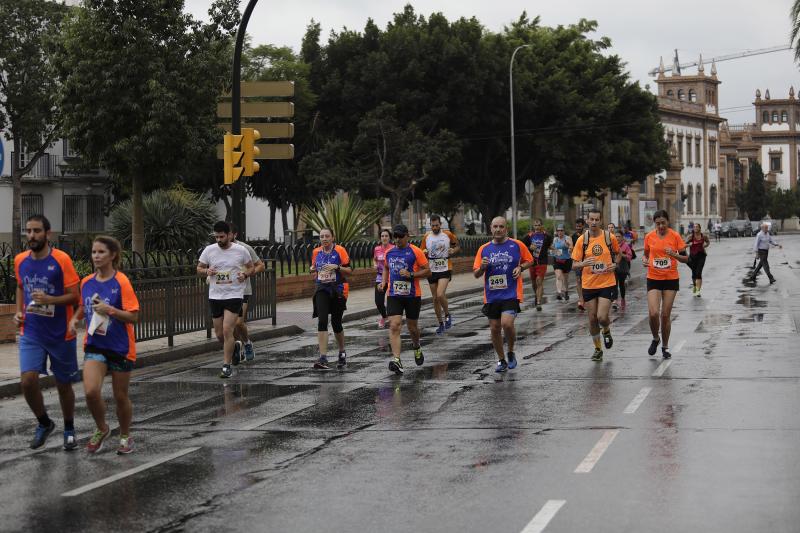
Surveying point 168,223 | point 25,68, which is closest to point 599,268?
point 168,223

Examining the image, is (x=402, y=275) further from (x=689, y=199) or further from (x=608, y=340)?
(x=689, y=199)

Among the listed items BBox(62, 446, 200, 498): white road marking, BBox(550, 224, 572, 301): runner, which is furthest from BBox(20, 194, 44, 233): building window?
BBox(62, 446, 200, 498): white road marking

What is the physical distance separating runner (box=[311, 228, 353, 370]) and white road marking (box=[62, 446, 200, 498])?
17.9 ft

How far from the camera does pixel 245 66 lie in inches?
2207

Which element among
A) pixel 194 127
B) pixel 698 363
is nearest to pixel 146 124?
pixel 194 127

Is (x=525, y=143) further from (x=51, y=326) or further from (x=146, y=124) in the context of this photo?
(x=51, y=326)

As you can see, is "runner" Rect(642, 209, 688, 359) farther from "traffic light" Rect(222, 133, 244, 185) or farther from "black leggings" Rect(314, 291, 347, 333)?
"traffic light" Rect(222, 133, 244, 185)

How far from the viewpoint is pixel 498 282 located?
14031mm

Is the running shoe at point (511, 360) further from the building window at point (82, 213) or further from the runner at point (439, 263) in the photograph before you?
the building window at point (82, 213)

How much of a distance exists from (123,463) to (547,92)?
45104 mm

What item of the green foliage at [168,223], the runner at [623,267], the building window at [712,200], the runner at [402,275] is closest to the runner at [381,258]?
the runner at [402,275]

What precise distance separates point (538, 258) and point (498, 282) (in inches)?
444

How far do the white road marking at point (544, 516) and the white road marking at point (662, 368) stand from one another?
6.42 meters

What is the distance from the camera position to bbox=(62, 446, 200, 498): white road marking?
7.95 meters
